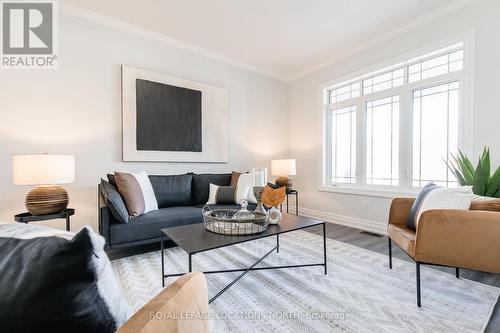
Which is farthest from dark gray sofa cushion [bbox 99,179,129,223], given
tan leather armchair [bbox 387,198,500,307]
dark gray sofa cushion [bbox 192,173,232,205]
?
tan leather armchair [bbox 387,198,500,307]

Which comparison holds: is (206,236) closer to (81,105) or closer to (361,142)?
(81,105)

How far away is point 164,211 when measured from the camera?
104 inches

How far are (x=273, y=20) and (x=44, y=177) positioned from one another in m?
2.90

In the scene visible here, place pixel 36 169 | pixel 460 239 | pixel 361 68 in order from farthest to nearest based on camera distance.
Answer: pixel 361 68 → pixel 36 169 → pixel 460 239

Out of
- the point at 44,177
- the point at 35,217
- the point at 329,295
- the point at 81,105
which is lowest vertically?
the point at 329,295

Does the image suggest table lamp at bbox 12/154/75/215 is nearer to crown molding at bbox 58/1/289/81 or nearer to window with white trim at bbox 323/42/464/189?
crown molding at bbox 58/1/289/81

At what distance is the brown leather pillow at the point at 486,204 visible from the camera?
1.53m

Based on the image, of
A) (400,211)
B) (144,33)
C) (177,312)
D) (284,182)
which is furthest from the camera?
(284,182)

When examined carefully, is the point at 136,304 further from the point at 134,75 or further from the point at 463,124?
the point at 463,124

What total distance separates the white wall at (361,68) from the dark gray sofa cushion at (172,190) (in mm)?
2226

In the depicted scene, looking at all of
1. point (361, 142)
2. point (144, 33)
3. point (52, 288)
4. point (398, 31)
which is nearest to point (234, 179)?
point (361, 142)

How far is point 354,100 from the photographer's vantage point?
3.77 metres

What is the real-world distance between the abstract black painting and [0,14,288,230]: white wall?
23 cm
